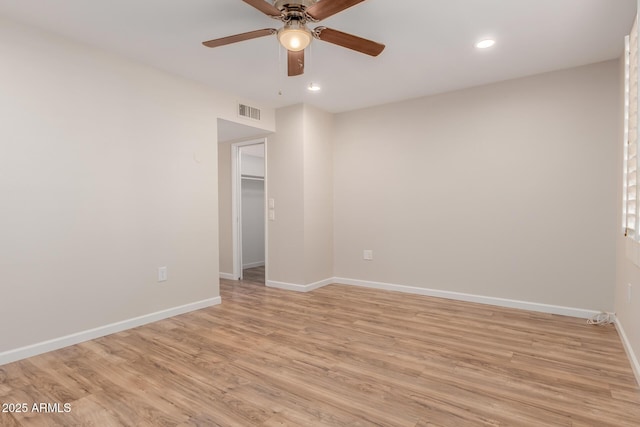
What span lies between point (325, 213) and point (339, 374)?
2933 mm

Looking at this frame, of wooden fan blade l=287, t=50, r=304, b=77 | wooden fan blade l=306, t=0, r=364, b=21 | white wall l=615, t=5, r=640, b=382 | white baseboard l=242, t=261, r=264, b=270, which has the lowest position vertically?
white baseboard l=242, t=261, r=264, b=270

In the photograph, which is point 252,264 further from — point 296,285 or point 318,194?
point 318,194

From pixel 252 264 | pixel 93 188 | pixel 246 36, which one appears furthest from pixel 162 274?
pixel 252 264

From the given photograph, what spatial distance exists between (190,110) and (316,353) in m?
2.86

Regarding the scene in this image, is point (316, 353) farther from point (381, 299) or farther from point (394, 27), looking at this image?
point (394, 27)

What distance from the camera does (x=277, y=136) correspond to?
484 cm

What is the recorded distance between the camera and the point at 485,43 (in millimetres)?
2945

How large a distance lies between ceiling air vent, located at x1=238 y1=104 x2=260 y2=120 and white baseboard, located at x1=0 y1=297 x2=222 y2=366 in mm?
2344

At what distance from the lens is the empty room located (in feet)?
7.03

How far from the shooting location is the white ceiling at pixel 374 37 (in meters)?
2.41

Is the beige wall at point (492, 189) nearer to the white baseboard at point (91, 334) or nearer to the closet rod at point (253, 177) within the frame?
the closet rod at point (253, 177)

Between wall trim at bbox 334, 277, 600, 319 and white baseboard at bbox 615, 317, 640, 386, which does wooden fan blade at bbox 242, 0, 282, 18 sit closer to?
white baseboard at bbox 615, 317, 640, 386

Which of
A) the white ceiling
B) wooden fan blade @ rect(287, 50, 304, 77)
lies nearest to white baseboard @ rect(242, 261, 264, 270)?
the white ceiling

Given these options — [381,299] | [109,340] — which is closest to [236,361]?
[109,340]
